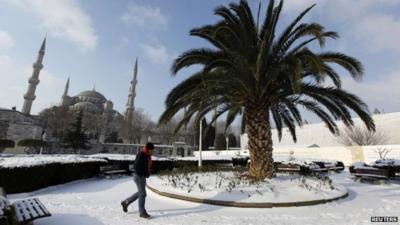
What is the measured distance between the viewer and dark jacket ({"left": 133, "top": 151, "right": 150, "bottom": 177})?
20.9 ft

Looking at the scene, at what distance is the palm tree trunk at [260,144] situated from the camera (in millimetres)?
10054

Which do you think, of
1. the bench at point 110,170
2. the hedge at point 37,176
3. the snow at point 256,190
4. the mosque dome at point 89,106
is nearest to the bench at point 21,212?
the snow at point 256,190

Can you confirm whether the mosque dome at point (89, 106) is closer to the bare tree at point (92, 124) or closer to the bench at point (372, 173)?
the bare tree at point (92, 124)

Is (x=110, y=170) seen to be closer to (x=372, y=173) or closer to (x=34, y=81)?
(x=372, y=173)

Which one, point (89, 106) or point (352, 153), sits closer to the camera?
point (352, 153)

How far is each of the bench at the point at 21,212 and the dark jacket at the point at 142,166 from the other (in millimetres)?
2039

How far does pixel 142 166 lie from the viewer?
6.44 m

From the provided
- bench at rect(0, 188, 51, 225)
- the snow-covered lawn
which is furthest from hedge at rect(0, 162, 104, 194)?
bench at rect(0, 188, 51, 225)

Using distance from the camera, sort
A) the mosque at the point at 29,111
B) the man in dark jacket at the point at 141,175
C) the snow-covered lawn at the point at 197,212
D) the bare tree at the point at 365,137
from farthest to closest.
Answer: the mosque at the point at 29,111, the bare tree at the point at 365,137, the man in dark jacket at the point at 141,175, the snow-covered lawn at the point at 197,212

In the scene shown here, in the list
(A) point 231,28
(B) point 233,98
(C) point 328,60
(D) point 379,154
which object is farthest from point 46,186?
(D) point 379,154

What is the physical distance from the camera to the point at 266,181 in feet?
31.0

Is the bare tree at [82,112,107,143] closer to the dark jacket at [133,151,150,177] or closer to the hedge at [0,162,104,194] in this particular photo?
the hedge at [0,162,104,194]

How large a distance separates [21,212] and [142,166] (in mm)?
2526

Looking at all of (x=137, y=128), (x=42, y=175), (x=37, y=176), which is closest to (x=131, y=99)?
(x=137, y=128)
